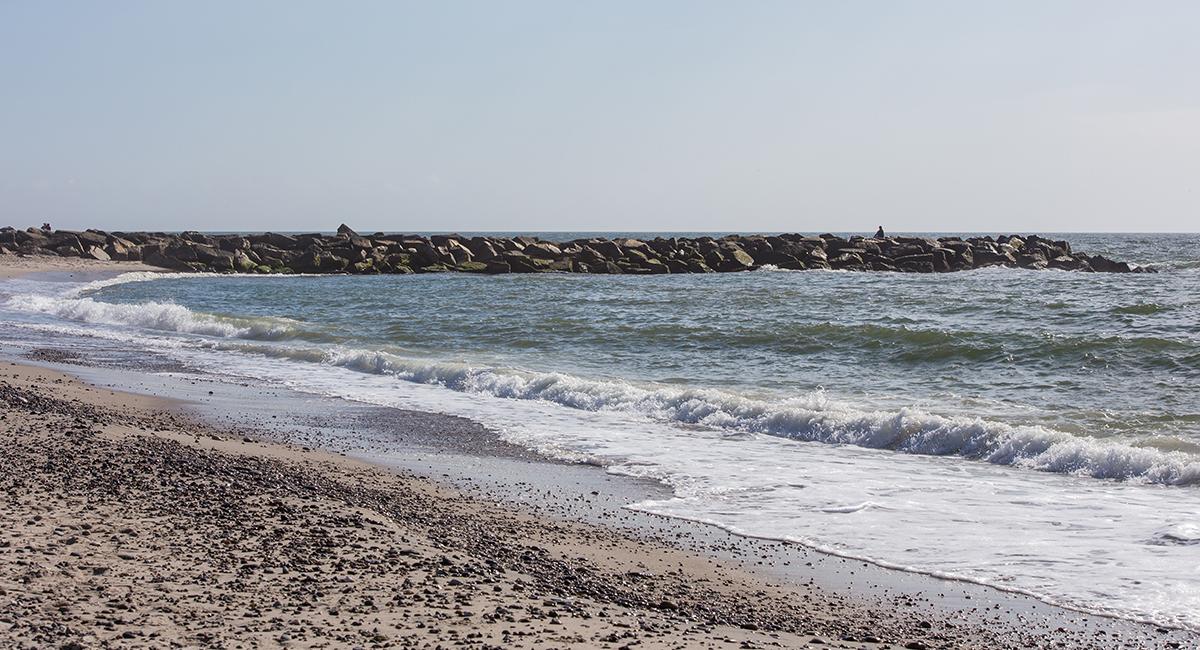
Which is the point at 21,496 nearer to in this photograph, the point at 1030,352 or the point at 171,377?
the point at 171,377

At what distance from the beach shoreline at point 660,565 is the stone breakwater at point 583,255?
135ft

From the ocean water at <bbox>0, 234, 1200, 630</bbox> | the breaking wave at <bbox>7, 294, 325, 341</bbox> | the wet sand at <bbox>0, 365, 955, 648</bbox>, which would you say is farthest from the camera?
the breaking wave at <bbox>7, 294, 325, 341</bbox>

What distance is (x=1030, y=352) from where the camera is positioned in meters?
18.1

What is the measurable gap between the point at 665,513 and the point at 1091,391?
8907 mm

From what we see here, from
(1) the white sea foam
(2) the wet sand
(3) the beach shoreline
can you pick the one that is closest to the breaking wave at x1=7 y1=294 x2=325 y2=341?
(1) the white sea foam

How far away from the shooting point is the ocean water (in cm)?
774

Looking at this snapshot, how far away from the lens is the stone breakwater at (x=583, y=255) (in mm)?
52031

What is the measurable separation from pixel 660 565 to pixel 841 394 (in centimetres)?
859

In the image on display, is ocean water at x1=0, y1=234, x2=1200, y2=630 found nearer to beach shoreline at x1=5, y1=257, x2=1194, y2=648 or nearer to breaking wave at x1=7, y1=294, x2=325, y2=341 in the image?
breaking wave at x1=7, y1=294, x2=325, y2=341

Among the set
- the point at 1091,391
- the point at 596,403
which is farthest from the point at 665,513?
the point at 1091,391

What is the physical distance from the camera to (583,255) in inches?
2069

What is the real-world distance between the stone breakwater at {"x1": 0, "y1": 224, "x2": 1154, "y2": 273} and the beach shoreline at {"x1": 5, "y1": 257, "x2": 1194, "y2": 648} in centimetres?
4117

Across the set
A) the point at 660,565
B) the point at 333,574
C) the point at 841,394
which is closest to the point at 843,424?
the point at 841,394

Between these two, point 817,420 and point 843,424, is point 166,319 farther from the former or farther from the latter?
point 843,424
